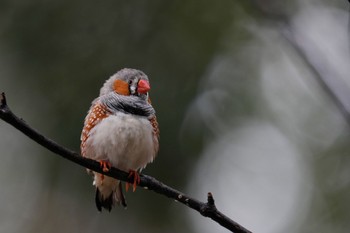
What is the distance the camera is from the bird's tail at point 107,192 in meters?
4.98

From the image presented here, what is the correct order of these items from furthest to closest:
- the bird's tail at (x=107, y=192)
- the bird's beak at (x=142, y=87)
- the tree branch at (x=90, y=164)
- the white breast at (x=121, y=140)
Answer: the bird's tail at (x=107, y=192)
the bird's beak at (x=142, y=87)
the white breast at (x=121, y=140)
the tree branch at (x=90, y=164)

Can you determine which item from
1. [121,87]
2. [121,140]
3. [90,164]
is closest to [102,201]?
[121,140]

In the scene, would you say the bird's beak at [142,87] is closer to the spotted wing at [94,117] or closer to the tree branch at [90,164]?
the spotted wing at [94,117]

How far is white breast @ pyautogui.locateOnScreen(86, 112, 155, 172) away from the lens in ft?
14.5

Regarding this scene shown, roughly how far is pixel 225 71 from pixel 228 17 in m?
0.67

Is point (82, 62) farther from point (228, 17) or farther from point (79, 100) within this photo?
point (228, 17)

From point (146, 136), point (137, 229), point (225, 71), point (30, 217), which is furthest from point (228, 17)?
point (146, 136)

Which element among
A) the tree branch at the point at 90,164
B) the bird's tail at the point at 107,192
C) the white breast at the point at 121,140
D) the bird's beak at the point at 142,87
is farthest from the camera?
the bird's tail at the point at 107,192

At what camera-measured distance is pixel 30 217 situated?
726 cm

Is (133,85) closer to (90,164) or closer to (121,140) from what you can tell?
(121,140)

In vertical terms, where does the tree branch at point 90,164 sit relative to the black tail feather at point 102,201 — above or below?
above

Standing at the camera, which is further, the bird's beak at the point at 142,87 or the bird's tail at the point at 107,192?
the bird's tail at the point at 107,192

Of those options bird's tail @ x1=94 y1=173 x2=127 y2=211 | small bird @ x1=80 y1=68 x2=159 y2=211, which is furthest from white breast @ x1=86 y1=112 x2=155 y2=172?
bird's tail @ x1=94 y1=173 x2=127 y2=211

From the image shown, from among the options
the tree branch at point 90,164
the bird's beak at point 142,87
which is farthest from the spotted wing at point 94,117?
the tree branch at point 90,164
